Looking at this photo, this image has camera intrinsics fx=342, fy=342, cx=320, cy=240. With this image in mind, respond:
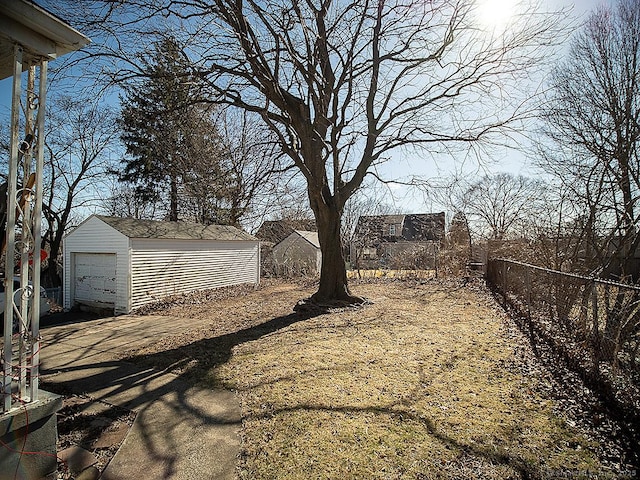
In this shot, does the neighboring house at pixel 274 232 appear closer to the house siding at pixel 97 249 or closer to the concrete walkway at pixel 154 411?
the house siding at pixel 97 249

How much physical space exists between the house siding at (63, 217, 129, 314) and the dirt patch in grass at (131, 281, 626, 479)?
4.43 m

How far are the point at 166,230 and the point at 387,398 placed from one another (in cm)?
1029

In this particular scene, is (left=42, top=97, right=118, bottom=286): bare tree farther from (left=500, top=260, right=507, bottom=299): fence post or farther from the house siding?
(left=500, top=260, right=507, bottom=299): fence post

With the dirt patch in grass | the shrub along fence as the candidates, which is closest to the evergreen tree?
the dirt patch in grass

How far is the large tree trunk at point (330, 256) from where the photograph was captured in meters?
8.92

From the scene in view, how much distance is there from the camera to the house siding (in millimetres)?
10266

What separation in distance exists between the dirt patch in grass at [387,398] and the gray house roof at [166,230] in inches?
196

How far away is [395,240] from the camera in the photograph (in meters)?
32.1

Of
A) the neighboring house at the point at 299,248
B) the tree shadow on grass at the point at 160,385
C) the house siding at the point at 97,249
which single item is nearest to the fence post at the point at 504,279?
the tree shadow on grass at the point at 160,385

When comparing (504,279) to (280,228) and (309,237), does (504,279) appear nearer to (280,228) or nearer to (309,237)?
(309,237)

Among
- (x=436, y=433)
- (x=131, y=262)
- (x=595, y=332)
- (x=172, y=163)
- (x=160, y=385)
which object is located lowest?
(x=160, y=385)

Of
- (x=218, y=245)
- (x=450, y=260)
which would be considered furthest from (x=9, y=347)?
(x=450, y=260)

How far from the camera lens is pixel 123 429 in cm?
328

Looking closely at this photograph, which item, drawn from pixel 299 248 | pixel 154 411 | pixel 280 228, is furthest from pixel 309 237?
pixel 154 411
